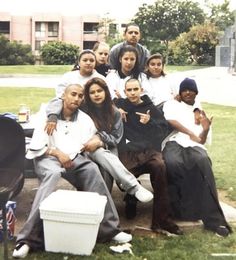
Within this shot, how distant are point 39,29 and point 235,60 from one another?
104ft

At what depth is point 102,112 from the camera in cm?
445

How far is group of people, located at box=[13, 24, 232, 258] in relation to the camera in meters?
4.07

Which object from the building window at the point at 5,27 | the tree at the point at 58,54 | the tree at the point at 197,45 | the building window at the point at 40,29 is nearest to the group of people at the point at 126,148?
the tree at the point at 197,45

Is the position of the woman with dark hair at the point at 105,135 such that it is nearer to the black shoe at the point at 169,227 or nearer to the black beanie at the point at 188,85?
the black shoe at the point at 169,227

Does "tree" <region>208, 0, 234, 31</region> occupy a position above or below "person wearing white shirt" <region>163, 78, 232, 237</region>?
above

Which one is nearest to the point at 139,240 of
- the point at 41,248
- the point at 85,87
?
the point at 41,248

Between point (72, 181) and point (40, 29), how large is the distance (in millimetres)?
55595

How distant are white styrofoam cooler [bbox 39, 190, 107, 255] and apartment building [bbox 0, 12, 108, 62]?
53706 mm

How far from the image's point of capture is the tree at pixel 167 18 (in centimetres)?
4691

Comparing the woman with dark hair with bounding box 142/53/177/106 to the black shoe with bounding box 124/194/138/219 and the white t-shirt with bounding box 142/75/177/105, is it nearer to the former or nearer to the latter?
the white t-shirt with bounding box 142/75/177/105

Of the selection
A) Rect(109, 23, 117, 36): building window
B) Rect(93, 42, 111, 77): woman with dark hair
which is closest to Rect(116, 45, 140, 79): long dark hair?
Rect(93, 42, 111, 77): woman with dark hair

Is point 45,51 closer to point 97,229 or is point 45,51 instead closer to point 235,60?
point 235,60

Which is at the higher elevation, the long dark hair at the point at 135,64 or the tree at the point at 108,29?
the tree at the point at 108,29

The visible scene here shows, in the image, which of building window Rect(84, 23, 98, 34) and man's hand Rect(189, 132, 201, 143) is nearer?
man's hand Rect(189, 132, 201, 143)
